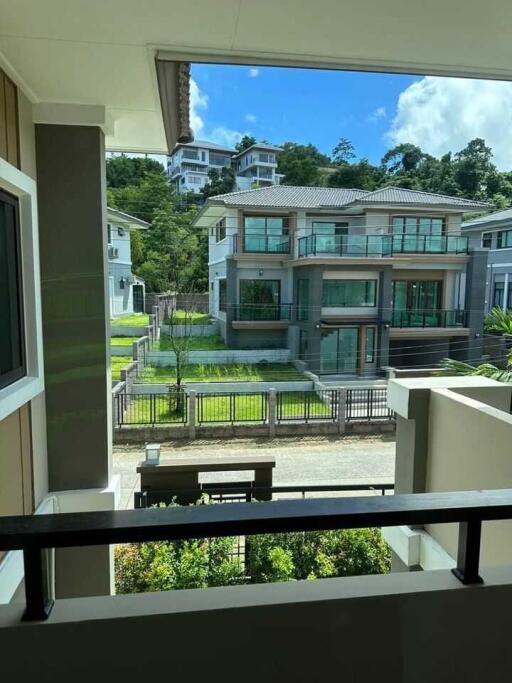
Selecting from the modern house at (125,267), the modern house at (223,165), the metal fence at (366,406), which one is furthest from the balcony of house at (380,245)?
the modern house at (125,267)

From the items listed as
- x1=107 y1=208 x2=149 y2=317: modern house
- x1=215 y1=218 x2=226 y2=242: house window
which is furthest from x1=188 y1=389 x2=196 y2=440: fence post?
x1=215 y1=218 x2=226 y2=242: house window

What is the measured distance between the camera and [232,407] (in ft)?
18.2

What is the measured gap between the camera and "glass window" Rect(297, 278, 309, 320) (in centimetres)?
626

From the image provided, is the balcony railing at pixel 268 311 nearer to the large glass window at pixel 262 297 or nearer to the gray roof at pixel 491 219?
the large glass window at pixel 262 297

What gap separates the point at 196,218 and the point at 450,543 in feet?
13.0

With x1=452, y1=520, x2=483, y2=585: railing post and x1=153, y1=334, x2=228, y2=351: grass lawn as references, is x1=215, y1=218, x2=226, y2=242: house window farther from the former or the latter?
x1=452, y1=520, x2=483, y2=585: railing post

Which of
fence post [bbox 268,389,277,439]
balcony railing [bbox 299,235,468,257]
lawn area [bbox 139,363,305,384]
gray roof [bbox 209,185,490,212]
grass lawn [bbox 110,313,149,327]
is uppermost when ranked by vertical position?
gray roof [bbox 209,185,490,212]

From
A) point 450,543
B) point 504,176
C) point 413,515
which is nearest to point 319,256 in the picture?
point 504,176

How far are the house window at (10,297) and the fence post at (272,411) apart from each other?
12.6 feet

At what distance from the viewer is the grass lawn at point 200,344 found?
5.27m

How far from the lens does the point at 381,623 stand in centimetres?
63

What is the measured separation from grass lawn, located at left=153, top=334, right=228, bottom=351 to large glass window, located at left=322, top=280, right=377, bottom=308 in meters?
1.70

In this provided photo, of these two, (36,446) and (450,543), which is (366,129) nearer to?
(450,543)

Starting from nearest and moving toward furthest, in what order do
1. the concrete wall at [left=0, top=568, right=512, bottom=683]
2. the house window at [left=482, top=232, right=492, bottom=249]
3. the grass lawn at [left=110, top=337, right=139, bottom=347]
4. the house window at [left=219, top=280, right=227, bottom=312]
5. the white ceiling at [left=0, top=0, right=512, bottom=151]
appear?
the concrete wall at [left=0, top=568, right=512, bottom=683] < the white ceiling at [left=0, top=0, right=512, bottom=151] < the grass lawn at [left=110, top=337, right=139, bottom=347] < the house window at [left=482, top=232, right=492, bottom=249] < the house window at [left=219, top=280, right=227, bottom=312]
